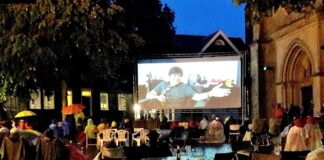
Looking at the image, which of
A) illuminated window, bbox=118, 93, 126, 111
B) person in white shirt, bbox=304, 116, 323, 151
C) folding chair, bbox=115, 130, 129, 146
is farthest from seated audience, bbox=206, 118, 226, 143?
illuminated window, bbox=118, 93, 126, 111

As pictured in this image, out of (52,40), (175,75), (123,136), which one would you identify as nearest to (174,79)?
(175,75)

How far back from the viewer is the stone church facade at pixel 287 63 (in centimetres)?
2955

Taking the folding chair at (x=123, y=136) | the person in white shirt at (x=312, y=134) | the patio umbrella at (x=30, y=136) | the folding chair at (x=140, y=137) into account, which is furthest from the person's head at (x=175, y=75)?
the patio umbrella at (x=30, y=136)

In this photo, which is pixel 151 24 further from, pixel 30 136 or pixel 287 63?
pixel 30 136

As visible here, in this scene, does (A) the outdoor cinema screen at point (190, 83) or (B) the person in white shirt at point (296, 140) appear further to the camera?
(A) the outdoor cinema screen at point (190, 83)

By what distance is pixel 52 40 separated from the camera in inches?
1137

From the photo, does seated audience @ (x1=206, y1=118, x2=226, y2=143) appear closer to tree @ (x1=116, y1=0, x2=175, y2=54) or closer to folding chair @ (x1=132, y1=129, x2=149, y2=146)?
folding chair @ (x1=132, y1=129, x2=149, y2=146)

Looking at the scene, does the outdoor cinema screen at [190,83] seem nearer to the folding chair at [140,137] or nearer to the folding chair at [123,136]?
the folding chair at [140,137]

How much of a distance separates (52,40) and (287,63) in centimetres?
1172

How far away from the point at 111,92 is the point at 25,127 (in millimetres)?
35190

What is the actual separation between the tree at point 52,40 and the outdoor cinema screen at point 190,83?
220 inches

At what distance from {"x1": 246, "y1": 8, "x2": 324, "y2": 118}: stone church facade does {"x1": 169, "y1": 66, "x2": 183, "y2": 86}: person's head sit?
460cm

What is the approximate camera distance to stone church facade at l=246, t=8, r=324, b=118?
29.5 meters

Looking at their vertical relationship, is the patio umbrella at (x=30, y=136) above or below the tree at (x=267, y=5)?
below
